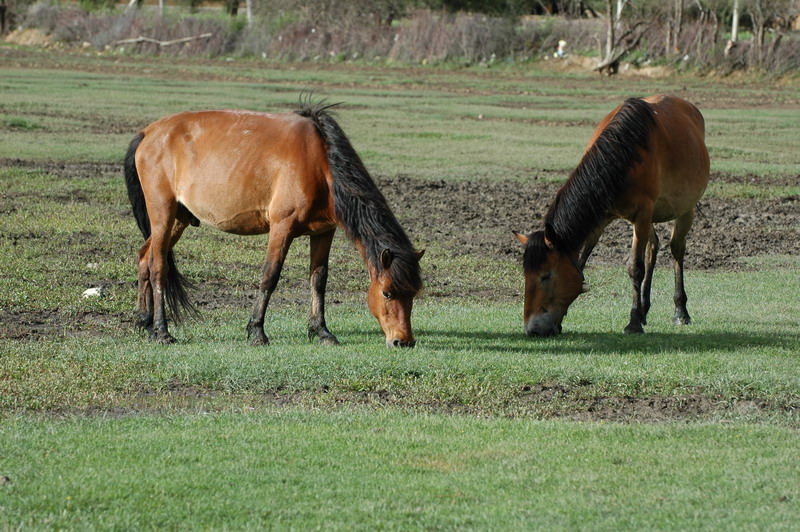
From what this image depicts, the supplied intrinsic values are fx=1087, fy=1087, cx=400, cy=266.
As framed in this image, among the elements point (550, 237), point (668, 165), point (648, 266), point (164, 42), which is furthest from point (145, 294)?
point (164, 42)

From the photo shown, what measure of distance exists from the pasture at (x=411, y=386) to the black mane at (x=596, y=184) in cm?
99

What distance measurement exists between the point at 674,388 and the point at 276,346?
3.21m

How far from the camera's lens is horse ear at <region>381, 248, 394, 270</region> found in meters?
8.24

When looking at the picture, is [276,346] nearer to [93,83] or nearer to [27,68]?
[93,83]

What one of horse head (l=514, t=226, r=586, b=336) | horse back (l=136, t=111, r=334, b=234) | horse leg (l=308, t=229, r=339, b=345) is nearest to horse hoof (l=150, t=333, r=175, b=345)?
horse back (l=136, t=111, r=334, b=234)

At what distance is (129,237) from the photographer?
14.3 metres

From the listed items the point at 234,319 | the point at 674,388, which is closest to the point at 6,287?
the point at 234,319

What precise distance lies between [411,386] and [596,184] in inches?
115

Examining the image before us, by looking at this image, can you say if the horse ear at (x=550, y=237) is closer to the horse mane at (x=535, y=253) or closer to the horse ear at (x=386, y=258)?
the horse mane at (x=535, y=253)

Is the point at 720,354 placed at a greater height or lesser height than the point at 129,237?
greater

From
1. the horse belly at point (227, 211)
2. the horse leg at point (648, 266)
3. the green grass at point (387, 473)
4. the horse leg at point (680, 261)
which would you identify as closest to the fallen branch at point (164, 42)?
the horse leg at point (680, 261)

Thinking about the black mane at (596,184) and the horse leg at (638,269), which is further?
the horse leg at (638,269)

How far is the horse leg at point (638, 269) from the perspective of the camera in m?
10.1

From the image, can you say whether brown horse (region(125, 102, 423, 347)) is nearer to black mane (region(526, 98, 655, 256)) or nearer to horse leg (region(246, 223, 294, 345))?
horse leg (region(246, 223, 294, 345))
